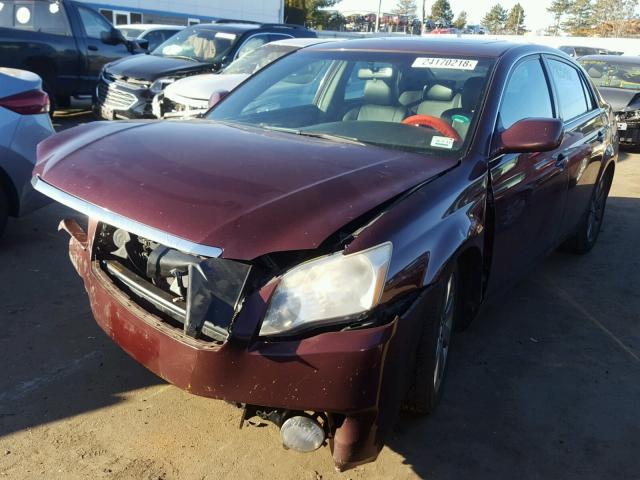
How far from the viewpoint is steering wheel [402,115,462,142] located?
10.4ft

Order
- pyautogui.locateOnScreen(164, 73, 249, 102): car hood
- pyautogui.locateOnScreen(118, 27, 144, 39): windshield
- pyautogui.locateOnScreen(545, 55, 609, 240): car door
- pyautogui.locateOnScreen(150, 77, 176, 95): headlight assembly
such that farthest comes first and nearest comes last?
pyautogui.locateOnScreen(118, 27, 144, 39): windshield, pyautogui.locateOnScreen(150, 77, 176, 95): headlight assembly, pyautogui.locateOnScreen(164, 73, 249, 102): car hood, pyautogui.locateOnScreen(545, 55, 609, 240): car door

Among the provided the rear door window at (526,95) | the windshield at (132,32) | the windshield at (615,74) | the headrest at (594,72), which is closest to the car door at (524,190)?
the rear door window at (526,95)

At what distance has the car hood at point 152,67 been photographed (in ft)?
29.2

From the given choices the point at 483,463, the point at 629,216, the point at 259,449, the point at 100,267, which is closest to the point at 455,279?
the point at 483,463

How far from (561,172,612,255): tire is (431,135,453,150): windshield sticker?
2.47 metres

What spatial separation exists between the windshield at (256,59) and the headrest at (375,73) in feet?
15.7

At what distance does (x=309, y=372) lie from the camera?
6.90 ft

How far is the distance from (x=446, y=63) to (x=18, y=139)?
303 cm

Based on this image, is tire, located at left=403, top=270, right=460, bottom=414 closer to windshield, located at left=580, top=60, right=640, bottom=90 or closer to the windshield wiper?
the windshield wiper

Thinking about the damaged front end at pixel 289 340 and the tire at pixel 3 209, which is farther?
the tire at pixel 3 209

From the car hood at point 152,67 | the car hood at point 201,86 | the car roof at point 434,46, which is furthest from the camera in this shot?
the car hood at point 152,67

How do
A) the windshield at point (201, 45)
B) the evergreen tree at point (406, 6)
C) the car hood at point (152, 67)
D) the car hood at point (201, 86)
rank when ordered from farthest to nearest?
the evergreen tree at point (406, 6) < the windshield at point (201, 45) < the car hood at point (152, 67) < the car hood at point (201, 86)

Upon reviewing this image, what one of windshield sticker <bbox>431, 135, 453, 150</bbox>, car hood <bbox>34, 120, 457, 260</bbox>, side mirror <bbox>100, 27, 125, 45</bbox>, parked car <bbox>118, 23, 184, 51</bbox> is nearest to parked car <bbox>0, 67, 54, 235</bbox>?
car hood <bbox>34, 120, 457, 260</bbox>

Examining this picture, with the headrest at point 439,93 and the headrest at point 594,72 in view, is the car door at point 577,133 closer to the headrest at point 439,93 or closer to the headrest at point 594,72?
the headrest at point 439,93
